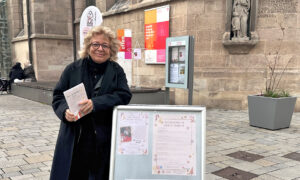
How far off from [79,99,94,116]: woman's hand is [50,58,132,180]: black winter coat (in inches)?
Result: 4.1

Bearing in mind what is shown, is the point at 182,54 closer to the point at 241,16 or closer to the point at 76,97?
the point at 241,16

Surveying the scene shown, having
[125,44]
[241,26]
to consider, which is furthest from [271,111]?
[125,44]

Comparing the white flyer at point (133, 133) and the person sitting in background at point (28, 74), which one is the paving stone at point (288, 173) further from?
the person sitting in background at point (28, 74)

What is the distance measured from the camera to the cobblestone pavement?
12.2 feet

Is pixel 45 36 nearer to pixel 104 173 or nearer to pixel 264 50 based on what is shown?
pixel 264 50

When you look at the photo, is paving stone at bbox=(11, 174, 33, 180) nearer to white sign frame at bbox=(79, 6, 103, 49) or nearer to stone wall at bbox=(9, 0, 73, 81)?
white sign frame at bbox=(79, 6, 103, 49)

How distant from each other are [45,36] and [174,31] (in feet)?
28.6

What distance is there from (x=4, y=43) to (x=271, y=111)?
17.8 meters

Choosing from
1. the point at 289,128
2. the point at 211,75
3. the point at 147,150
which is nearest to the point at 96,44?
the point at 147,150

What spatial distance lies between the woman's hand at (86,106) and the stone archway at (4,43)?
18.9 m

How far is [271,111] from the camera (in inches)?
237

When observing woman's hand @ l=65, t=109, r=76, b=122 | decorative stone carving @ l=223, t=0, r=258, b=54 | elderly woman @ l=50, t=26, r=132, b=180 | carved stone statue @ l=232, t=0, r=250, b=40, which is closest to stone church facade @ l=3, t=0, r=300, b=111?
decorative stone carving @ l=223, t=0, r=258, b=54

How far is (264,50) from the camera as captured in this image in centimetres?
834

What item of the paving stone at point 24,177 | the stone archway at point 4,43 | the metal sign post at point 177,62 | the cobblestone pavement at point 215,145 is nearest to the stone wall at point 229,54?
the cobblestone pavement at point 215,145
